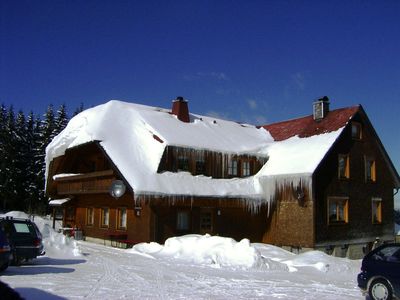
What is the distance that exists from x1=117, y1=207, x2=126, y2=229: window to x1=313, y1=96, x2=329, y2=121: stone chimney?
13202 mm

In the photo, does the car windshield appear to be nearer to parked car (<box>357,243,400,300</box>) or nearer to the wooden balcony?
parked car (<box>357,243,400,300</box>)

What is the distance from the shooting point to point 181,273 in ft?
48.3

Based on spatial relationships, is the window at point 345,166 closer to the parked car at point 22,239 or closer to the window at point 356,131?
the window at point 356,131

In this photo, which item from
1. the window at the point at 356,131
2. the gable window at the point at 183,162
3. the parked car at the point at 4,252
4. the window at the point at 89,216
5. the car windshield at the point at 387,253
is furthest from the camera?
the window at the point at 89,216

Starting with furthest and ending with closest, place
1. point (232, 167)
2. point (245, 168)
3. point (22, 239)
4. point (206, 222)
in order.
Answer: point (245, 168) → point (232, 167) → point (206, 222) → point (22, 239)

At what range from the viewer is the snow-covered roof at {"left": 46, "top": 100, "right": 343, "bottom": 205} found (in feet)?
76.3

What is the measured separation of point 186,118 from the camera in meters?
29.2

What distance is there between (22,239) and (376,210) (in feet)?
71.5

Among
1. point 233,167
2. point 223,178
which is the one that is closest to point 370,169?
point 233,167

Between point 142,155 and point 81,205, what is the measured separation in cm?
769

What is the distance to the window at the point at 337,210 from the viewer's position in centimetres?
2561

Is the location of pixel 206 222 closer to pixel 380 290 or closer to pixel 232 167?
pixel 232 167

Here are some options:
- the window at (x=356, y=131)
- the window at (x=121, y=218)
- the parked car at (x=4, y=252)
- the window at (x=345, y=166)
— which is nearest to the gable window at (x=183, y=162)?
the window at (x=121, y=218)

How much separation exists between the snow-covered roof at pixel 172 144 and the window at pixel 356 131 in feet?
6.47
